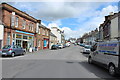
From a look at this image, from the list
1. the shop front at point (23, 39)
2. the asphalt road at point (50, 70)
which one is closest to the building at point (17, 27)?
the shop front at point (23, 39)

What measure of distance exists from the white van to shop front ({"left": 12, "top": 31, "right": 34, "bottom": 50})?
1760 cm

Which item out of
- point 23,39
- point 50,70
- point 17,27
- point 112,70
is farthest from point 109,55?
point 23,39

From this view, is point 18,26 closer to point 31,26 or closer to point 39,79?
point 31,26

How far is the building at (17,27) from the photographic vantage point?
2127 cm

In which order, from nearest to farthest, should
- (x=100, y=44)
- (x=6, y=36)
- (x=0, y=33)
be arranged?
(x=100, y=44) < (x=0, y=33) < (x=6, y=36)

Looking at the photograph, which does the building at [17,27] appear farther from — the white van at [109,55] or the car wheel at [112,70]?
the car wheel at [112,70]

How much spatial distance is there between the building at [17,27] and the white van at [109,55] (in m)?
16.0

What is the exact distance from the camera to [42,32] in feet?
124

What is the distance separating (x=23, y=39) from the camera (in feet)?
87.7

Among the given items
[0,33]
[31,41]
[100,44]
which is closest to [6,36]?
[0,33]

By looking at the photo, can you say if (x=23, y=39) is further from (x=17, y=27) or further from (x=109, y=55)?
(x=109, y=55)

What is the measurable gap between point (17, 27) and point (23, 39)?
325cm

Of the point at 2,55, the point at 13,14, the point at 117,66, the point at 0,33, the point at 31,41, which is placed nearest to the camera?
the point at 117,66

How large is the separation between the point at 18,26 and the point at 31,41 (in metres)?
6.70
